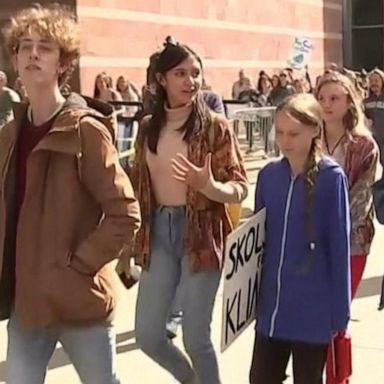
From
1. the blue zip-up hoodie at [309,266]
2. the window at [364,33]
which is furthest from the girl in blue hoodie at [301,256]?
the window at [364,33]

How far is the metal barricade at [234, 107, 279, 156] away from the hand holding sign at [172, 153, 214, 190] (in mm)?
16025

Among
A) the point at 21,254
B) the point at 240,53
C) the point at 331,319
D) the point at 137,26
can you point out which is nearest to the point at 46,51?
the point at 21,254

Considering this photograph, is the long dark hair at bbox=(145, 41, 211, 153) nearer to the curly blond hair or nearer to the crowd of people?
the crowd of people

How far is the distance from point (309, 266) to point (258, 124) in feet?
55.5

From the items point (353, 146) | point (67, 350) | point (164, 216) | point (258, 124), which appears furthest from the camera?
point (258, 124)

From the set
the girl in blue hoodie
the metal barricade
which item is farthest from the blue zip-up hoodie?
the metal barricade

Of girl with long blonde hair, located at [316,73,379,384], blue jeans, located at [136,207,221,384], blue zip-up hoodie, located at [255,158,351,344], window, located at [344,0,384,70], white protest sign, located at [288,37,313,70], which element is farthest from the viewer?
window, located at [344,0,384,70]

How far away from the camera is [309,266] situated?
13.7 feet

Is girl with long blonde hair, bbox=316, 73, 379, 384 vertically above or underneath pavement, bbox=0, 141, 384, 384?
above

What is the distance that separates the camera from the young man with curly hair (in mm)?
3621

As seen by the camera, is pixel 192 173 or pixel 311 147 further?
pixel 192 173

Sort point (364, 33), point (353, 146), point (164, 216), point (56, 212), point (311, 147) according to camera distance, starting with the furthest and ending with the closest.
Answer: point (364, 33)
point (353, 146)
point (164, 216)
point (311, 147)
point (56, 212)

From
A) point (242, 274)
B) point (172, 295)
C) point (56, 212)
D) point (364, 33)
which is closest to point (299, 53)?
point (364, 33)

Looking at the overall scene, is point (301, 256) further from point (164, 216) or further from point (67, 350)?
point (67, 350)
